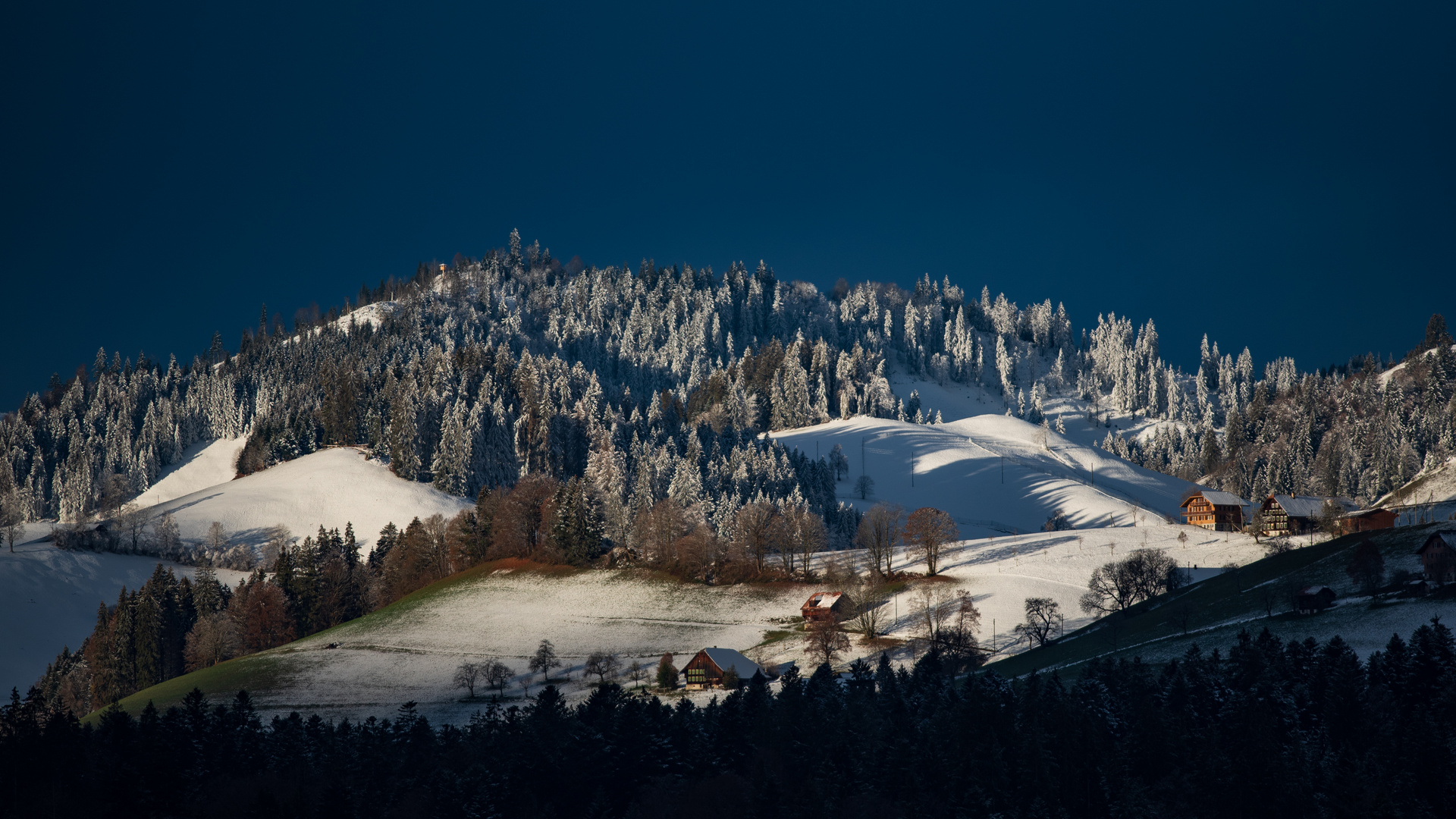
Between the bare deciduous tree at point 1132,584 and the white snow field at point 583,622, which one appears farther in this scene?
the bare deciduous tree at point 1132,584

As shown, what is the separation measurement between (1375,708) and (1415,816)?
5911 millimetres

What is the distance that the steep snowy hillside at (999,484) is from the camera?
503 feet

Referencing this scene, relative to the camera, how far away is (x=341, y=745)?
2104 inches

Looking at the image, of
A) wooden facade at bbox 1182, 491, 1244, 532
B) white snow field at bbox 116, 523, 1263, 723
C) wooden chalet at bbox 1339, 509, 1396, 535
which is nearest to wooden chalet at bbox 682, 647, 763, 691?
white snow field at bbox 116, 523, 1263, 723

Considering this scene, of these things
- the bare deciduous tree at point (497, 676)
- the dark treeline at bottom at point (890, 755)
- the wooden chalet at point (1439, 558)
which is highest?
the wooden chalet at point (1439, 558)

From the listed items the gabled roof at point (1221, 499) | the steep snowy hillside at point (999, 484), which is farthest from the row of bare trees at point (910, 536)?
the steep snowy hillside at point (999, 484)

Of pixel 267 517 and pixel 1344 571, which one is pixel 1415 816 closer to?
pixel 1344 571

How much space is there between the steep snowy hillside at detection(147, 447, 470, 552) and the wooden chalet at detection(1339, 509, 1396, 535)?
338 ft

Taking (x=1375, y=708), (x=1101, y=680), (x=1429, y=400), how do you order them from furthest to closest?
1. (x=1429, y=400)
2. (x=1101, y=680)
3. (x=1375, y=708)

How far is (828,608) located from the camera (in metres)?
86.6

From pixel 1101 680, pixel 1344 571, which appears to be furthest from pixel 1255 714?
pixel 1344 571

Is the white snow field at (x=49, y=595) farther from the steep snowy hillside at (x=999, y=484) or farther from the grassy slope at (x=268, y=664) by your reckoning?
the steep snowy hillside at (x=999, y=484)

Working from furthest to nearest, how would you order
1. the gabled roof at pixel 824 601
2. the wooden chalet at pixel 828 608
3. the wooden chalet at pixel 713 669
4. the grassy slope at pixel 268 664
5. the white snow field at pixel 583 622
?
the gabled roof at pixel 824 601
the wooden chalet at pixel 828 608
the grassy slope at pixel 268 664
the white snow field at pixel 583 622
the wooden chalet at pixel 713 669

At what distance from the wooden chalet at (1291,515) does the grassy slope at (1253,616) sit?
21.5 m
